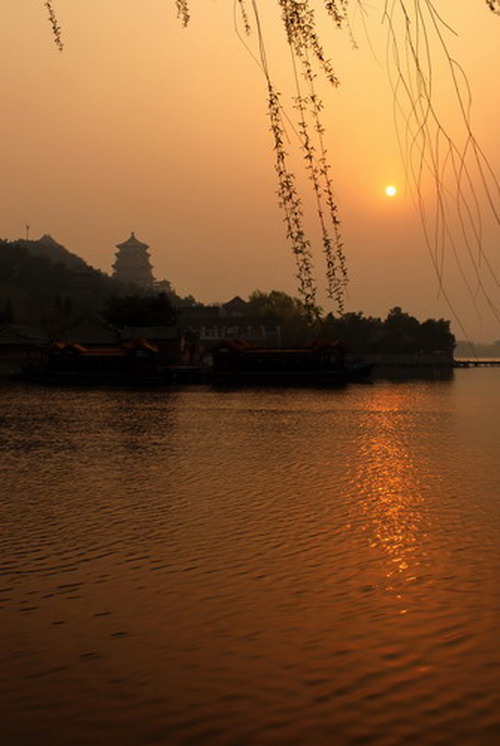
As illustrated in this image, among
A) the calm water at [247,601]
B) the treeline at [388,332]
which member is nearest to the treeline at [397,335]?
the treeline at [388,332]

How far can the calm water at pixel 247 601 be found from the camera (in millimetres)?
9328

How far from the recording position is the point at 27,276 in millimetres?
165375

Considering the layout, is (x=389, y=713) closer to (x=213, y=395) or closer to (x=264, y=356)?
(x=213, y=395)

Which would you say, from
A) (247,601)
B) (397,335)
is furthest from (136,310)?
(247,601)

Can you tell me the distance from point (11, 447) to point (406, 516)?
19118 mm

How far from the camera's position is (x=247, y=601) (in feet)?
44.2

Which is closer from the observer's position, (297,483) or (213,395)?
(297,483)

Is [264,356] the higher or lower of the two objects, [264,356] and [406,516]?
the higher

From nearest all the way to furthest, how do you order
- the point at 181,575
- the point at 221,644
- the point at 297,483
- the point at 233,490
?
the point at 221,644 < the point at 181,575 < the point at 233,490 < the point at 297,483

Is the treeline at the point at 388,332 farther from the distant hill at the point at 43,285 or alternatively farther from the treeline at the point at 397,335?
the distant hill at the point at 43,285

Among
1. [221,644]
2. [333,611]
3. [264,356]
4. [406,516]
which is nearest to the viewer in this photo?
[221,644]

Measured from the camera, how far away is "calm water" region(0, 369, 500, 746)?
A: 9.33 meters

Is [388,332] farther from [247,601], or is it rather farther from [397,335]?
[247,601]

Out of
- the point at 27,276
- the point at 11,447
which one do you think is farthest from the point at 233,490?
the point at 27,276
